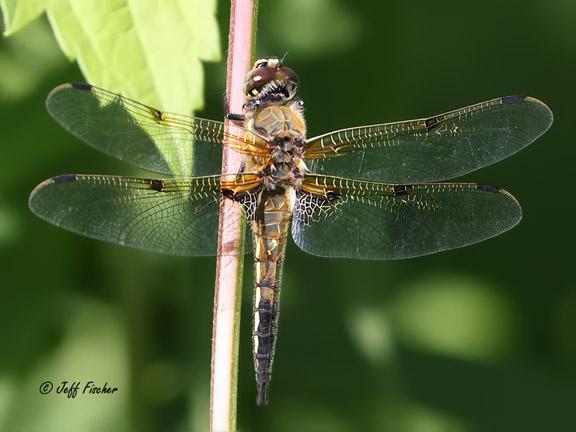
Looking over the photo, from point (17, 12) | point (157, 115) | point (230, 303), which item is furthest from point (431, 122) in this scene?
point (17, 12)

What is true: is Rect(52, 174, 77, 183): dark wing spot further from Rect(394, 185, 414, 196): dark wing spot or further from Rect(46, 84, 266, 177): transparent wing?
Rect(394, 185, 414, 196): dark wing spot

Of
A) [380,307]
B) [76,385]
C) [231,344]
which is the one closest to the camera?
[231,344]

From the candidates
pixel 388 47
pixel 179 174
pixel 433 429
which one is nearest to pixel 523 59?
pixel 388 47

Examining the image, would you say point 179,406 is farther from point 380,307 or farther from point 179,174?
point 179,174

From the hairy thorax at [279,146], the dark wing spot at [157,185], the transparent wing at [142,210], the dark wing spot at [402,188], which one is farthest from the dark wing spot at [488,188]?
the dark wing spot at [157,185]

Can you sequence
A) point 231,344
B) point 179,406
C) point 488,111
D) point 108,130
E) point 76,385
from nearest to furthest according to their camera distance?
point 231,344, point 108,130, point 488,111, point 76,385, point 179,406

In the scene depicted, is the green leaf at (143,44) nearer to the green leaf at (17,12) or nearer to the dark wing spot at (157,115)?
the green leaf at (17,12)

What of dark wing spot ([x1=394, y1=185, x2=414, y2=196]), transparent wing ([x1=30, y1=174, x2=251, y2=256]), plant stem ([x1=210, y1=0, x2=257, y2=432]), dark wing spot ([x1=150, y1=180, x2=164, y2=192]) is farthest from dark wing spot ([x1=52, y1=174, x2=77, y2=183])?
dark wing spot ([x1=394, y1=185, x2=414, y2=196])
